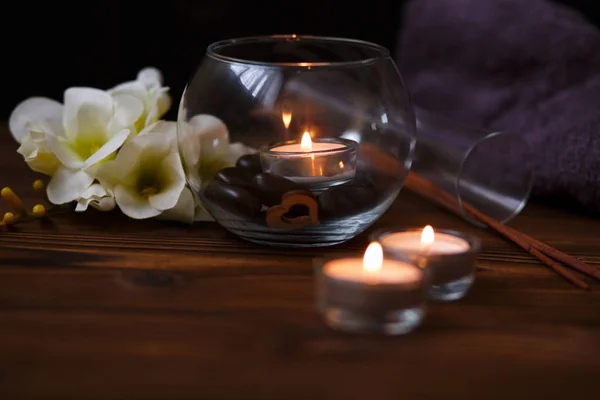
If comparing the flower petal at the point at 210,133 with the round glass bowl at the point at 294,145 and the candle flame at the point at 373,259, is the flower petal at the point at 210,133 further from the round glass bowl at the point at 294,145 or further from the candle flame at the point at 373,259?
the candle flame at the point at 373,259

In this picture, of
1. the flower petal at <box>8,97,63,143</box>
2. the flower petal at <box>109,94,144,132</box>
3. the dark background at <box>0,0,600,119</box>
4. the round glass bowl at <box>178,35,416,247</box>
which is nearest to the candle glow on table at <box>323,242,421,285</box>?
the round glass bowl at <box>178,35,416,247</box>

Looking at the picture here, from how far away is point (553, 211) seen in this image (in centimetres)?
98

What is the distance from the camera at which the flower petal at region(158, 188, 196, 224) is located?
86 centimetres

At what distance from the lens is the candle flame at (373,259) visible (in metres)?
0.64

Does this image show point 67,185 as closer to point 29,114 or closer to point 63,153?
point 63,153

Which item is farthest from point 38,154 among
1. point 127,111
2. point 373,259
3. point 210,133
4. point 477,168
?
point 477,168

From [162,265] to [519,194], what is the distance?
1.47 feet

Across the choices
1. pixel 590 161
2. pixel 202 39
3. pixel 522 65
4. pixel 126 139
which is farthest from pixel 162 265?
pixel 202 39

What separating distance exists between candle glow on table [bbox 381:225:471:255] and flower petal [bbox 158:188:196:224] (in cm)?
23

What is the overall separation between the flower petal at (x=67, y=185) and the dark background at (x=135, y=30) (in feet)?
1.94

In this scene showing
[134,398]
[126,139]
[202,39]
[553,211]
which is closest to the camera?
[134,398]

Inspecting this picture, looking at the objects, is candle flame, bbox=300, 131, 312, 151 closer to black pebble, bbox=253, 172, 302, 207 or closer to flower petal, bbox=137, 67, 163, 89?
black pebble, bbox=253, 172, 302, 207

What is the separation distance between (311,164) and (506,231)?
0.23 metres

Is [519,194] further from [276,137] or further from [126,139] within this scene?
[126,139]
